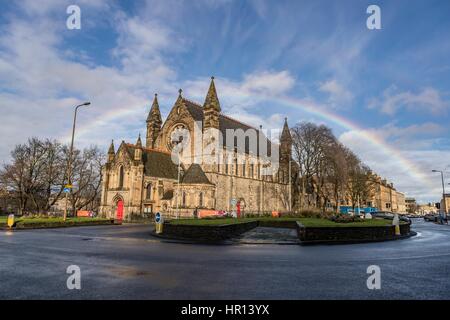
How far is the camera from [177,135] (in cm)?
5469

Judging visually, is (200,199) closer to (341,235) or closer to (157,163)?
(157,163)

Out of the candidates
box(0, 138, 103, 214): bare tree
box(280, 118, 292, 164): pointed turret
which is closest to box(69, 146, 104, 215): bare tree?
box(0, 138, 103, 214): bare tree

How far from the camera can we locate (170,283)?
7141 mm

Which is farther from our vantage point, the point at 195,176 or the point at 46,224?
the point at 195,176

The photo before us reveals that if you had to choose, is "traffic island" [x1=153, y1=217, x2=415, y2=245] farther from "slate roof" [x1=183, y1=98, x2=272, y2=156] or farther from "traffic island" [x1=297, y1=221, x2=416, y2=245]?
"slate roof" [x1=183, y1=98, x2=272, y2=156]

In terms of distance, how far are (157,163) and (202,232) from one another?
3334 cm

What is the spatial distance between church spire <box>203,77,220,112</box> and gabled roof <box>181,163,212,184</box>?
33.1 feet

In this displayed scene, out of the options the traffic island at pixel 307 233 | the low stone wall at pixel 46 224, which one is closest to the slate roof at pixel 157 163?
the low stone wall at pixel 46 224

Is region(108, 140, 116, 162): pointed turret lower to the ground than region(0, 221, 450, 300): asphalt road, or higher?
higher

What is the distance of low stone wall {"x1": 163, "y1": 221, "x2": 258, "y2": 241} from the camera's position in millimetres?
18203

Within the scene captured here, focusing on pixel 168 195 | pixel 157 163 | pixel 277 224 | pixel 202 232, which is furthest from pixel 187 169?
pixel 202 232

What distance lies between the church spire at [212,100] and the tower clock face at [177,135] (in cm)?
561

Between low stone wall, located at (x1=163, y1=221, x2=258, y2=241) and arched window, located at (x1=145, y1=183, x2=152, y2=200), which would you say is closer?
low stone wall, located at (x1=163, y1=221, x2=258, y2=241)
